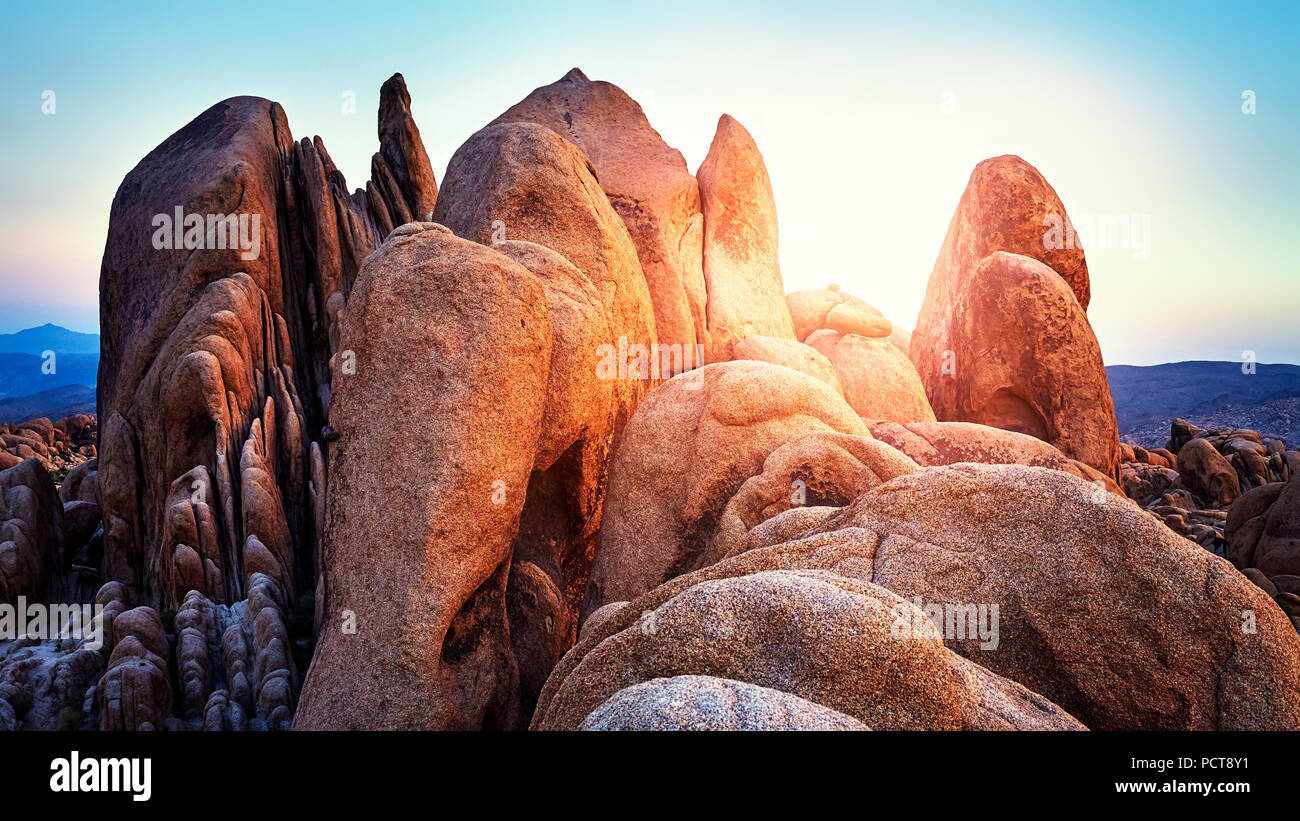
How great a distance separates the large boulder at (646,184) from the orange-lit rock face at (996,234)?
23.4ft

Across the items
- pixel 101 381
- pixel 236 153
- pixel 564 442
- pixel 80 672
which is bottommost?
pixel 80 672

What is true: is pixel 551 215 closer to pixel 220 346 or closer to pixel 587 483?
pixel 587 483

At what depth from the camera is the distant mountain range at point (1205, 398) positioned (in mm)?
51000

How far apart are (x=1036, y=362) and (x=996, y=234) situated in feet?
13.5

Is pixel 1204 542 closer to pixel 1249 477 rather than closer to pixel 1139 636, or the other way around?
pixel 1249 477

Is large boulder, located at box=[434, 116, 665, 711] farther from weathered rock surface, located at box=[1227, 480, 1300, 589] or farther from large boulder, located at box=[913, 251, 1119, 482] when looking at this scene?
weathered rock surface, located at box=[1227, 480, 1300, 589]

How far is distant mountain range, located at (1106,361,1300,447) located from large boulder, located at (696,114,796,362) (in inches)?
1483

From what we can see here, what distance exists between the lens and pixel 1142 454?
39.2 metres

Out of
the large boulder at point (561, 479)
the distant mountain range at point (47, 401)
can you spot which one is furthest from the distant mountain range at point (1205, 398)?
the distant mountain range at point (47, 401)

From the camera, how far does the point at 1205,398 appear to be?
234 ft

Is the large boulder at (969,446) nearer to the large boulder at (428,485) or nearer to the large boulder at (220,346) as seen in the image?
the large boulder at (428,485)

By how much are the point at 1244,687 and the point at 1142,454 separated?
37.9 metres

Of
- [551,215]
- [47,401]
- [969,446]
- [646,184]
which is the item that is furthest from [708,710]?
[47,401]

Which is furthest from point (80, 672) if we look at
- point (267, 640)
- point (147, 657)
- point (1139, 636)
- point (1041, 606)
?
point (1139, 636)
